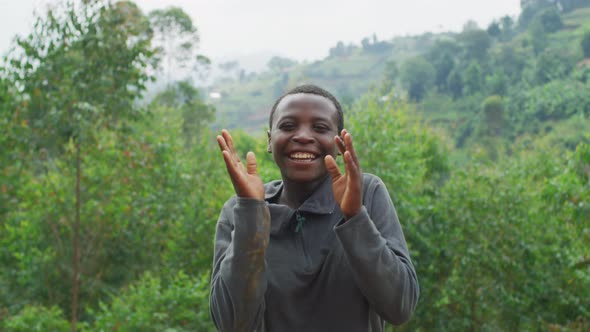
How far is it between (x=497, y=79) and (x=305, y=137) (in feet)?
203

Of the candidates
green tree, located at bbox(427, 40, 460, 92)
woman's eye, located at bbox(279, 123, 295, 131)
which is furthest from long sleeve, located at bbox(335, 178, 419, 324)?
green tree, located at bbox(427, 40, 460, 92)

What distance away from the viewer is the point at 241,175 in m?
1.63

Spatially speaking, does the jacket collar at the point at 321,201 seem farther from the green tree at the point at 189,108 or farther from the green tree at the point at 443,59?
the green tree at the point at 443,59

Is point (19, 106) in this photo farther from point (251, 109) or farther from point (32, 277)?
point (251, 109)

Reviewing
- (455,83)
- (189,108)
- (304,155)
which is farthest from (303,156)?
(455,83)

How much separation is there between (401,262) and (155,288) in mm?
6078

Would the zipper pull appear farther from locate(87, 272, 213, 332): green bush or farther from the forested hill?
the forested hill

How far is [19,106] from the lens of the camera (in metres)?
7.16

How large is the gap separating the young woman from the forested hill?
2943cm

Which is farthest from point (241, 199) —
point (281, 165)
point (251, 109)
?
point (251, 109)

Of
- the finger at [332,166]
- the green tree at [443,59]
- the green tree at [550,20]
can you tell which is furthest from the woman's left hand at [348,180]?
the green tree at [550,20]

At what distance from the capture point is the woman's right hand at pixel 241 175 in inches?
63.9

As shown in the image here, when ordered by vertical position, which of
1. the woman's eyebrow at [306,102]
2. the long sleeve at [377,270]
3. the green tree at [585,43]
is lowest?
the green tree at [585,43]

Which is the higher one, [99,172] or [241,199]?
[241,199]
